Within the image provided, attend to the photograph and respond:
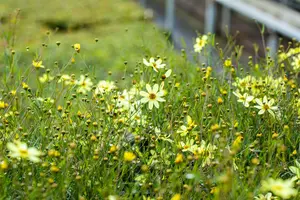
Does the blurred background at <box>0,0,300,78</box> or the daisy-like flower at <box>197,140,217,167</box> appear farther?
the blurred background at <box>0,0,300,78</box>

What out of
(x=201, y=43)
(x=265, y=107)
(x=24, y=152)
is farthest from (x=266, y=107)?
(x=24, y=152)

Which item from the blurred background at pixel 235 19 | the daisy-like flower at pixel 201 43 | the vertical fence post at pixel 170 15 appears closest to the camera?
the daisy-like flower at pixel 201 43

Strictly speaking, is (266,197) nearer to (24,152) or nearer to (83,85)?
(24,152)

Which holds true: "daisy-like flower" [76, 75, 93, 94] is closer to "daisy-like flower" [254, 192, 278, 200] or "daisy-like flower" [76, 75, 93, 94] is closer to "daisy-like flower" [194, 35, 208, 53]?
"daisy-like flower" [194, 35, 208, 53]

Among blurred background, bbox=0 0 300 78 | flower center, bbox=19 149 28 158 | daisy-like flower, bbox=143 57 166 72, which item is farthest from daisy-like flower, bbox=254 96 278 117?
blurred background, bbox=0 0 300 78

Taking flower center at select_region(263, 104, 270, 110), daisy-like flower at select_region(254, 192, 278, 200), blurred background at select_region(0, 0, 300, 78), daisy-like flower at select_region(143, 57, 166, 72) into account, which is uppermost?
daisy-like flower at select_region(143, 57, 166, 72)

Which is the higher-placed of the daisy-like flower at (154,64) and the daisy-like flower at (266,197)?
the daisy-like flower at (154,64)

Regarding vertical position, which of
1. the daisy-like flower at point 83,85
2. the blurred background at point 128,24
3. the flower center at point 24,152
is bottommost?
the blurred background at point 128,24

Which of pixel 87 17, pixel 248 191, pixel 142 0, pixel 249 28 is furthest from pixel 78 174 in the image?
pixel 142 0

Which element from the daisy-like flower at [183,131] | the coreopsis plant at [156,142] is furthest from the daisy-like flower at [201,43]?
the daisy-like flower at [183,131]

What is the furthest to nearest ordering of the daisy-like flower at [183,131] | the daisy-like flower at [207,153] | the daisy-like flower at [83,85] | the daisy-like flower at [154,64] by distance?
the daisy-like flower at [83,85]
the daisy-like flower at [154,64]
the daisy-like flower at [183,131]
the daisy-like flower at [207,153]

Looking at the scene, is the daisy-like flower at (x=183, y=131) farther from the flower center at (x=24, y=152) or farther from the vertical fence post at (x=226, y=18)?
the vertical fence post at (x=226, y=18)

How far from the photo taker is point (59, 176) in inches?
78.5

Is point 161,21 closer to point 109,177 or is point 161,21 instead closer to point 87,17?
point 87,17
